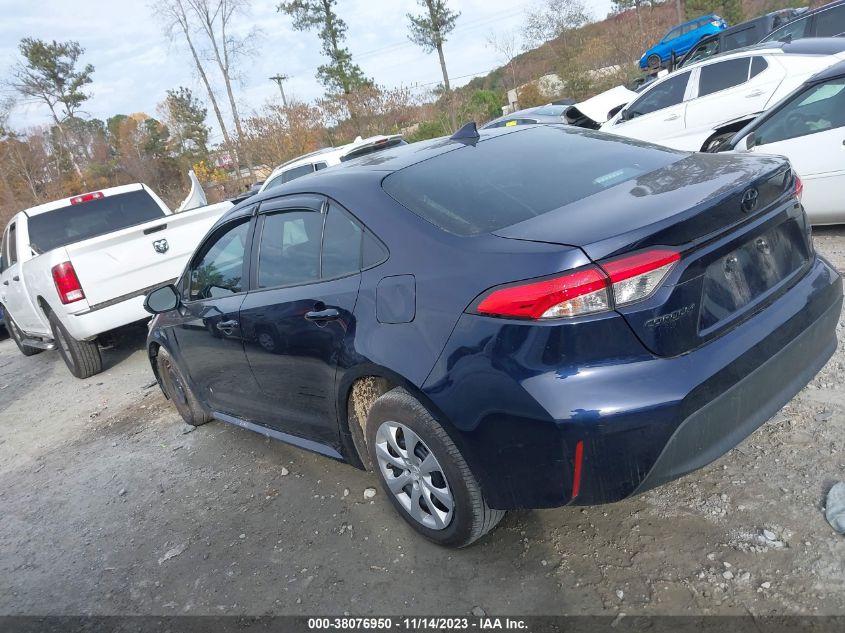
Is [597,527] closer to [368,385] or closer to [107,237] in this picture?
[368,385]

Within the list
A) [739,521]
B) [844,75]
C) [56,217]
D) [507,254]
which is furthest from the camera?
[56,217]

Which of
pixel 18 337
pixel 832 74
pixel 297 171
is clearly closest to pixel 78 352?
pixel 18 337

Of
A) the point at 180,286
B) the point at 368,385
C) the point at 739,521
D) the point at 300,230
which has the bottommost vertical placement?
the point at 739,521

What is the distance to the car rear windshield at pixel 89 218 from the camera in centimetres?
739

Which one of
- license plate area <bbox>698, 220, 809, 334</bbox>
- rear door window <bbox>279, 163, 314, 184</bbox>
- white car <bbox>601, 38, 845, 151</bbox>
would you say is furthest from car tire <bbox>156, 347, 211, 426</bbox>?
rear door window <bbox>279, 163, 314, 184</bbox>

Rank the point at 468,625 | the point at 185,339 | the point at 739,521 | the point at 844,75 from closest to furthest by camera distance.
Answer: the point at 468,625 < the point at 739,521 < the point at 185,339 < the point at 844,75

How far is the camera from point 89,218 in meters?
7.69

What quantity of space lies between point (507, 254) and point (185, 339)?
2764 millimetres

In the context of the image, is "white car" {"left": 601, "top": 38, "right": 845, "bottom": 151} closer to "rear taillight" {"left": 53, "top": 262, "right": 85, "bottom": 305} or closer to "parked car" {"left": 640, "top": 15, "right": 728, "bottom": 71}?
"rear taillight" {"left": 53, "top": 262, "right": 85, "bottom": 305}

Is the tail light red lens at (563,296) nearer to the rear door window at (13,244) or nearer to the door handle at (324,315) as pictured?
the door handle at (324,315)

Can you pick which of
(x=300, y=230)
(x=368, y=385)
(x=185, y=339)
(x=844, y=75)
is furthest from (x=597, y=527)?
(x=844, y=75)

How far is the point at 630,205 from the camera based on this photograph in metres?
2.34

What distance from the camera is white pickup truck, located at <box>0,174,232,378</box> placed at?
6.32 meters

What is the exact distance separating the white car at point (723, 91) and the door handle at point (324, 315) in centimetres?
647
